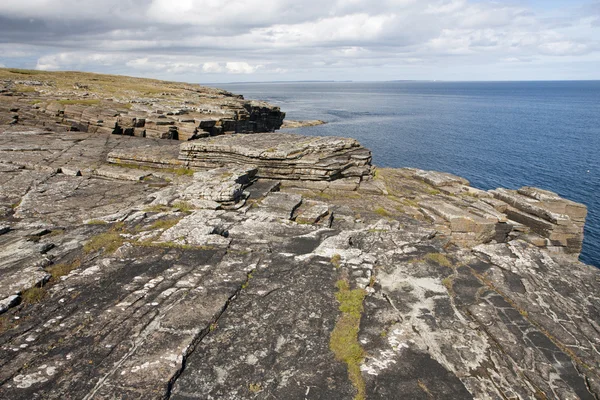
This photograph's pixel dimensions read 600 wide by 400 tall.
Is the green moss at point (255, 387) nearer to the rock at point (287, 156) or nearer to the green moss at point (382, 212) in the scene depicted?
the green moss at point (382, 212)

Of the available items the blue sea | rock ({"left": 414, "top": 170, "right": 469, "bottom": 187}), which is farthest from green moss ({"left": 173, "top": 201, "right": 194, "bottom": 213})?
the blue sea

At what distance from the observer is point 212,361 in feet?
21.3

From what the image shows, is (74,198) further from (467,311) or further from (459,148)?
(459,148)

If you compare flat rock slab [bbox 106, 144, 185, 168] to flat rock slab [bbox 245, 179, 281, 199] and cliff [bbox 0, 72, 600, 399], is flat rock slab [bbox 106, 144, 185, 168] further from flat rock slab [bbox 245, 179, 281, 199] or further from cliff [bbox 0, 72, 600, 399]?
flat rock slab [bbox 245, 179, 281, 199]

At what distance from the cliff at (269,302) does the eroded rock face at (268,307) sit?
4cm

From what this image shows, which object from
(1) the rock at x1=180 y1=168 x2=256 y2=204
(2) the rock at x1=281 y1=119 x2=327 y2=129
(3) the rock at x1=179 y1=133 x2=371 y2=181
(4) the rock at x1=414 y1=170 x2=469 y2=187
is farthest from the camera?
(2) the rock at x1=281 y1=119 x2=327 y2=129

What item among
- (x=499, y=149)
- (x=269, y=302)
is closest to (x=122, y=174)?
(x=269, y=302)

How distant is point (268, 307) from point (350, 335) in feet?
6.27

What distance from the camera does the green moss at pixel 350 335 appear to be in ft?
20.7

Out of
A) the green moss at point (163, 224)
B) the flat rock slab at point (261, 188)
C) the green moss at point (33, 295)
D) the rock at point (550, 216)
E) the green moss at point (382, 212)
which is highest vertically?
the green moss at point (33, 295)

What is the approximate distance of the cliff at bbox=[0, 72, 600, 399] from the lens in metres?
6.20

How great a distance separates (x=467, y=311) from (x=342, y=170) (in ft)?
43.7

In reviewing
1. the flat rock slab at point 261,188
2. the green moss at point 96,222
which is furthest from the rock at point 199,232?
the flat rock slab at point 261,188

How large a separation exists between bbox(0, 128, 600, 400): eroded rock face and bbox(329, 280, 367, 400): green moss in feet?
0.12
